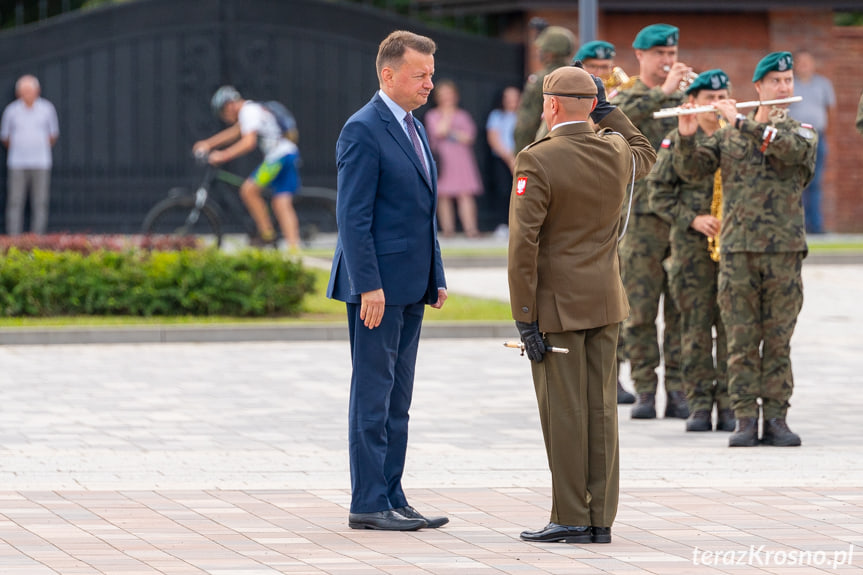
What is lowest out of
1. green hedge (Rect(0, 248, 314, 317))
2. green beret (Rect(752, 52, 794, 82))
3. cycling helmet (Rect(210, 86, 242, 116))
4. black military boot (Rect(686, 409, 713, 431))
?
black military boot (Rect(686, 409, 713, 431))

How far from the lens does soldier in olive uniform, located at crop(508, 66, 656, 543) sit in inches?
253

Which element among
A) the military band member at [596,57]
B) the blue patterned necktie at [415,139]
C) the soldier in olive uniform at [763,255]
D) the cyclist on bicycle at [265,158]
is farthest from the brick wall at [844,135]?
the blue patterned necktie at [415,139]

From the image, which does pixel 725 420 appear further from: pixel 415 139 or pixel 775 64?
pixel 415 139

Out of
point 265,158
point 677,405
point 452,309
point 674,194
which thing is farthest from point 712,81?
point 265,158

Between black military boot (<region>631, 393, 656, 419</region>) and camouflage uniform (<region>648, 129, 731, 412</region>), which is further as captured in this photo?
black military boot (<region>631, 393, 656, 419</region>)

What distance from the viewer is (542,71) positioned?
474 inches

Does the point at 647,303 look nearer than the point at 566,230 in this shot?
No

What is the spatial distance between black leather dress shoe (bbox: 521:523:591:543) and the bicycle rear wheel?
459 inches

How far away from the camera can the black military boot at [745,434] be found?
864 cm

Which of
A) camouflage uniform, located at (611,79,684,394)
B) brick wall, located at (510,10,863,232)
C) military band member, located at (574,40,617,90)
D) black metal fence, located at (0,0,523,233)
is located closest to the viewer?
camouflage uniform, located at (611,79,684,394)

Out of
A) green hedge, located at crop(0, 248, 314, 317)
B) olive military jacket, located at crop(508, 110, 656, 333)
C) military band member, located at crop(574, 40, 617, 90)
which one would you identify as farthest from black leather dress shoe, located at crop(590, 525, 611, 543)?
green hedge, located at crop(0, 248, 314, 317)

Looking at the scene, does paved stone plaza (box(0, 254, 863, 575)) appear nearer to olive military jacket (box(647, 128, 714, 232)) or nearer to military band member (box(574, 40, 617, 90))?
olive military jacket (box(647, 128, 714, 232))

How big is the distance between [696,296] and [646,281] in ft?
1.44

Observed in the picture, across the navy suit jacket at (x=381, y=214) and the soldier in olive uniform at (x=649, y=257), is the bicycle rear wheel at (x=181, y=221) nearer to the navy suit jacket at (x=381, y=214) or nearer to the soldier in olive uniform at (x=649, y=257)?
the soldier in olive uniform at (x=649, y=257)
